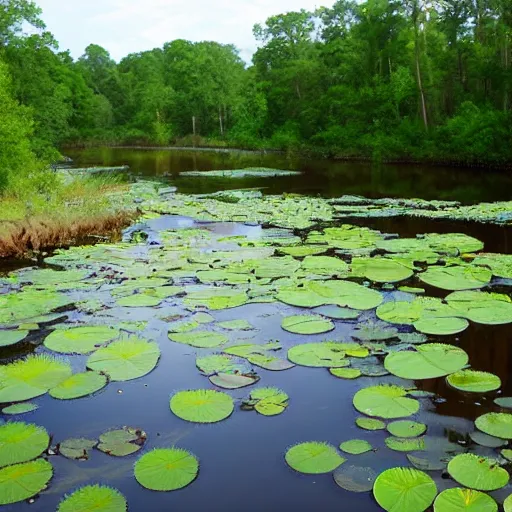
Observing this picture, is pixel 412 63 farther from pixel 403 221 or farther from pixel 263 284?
pixel 263 284

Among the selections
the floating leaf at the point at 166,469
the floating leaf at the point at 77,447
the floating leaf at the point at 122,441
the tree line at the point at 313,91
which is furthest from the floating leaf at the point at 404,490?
the tree line at the point at 313,91

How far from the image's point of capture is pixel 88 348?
420cm

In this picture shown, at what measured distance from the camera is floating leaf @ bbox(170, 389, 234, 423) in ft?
10.8

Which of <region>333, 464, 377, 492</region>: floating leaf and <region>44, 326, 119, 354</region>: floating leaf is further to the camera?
<region>44, 326, 119, 354</region>: floating leaf

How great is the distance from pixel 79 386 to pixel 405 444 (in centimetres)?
218

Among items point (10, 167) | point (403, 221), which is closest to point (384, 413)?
point (403, 221)

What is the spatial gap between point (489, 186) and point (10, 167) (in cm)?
1274

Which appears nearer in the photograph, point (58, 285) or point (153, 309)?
point (153, 309)

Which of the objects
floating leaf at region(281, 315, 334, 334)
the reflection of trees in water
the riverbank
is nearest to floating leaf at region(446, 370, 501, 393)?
the reflection of trees in water

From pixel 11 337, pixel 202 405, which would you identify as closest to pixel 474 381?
pixel 202 405

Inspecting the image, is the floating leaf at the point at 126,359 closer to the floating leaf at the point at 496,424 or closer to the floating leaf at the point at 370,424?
the floating leaf at the point at 370,424

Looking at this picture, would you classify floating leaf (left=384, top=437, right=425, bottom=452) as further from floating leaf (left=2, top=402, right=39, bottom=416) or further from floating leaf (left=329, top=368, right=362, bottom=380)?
floating leaf (left=2, top=402, right=39, bottom=416)

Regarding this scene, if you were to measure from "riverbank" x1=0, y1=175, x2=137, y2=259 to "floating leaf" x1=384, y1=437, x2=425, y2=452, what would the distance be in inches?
243

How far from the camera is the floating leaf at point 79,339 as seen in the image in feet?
13.8
